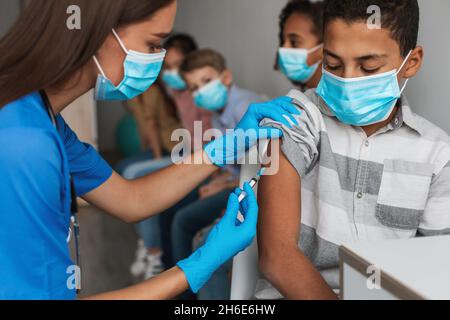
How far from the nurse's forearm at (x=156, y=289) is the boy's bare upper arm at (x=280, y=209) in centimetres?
23

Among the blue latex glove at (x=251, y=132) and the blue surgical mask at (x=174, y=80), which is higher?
the blue latex glove at (x=251, y=132)

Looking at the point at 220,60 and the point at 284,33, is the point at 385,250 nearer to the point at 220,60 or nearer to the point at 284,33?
the point at 284,33

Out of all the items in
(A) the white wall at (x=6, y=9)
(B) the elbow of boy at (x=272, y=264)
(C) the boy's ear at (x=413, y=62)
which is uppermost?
(A) the white wall at (x=6, y=9)

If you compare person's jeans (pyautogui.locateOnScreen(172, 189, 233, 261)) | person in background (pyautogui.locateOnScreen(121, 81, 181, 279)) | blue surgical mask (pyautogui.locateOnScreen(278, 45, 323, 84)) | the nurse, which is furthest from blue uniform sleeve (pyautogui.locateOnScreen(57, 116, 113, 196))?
person in background (pyautogui.locateOnScreen(121, 81, 181, 279))

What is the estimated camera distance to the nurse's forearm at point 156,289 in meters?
1.01

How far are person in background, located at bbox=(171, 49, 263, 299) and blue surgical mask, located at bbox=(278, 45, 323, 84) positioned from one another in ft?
1.60

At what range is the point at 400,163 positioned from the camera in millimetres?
1229

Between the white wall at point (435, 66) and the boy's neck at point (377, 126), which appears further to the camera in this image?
the white wall at point (435, 66)

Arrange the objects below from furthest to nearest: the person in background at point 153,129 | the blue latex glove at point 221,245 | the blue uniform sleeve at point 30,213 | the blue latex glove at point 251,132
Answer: the person in background at point 153,129 → the blue latex glove at point 251,132 → the blue latex glove at point 221,245 → the blue uniform sleeve at point 30,213

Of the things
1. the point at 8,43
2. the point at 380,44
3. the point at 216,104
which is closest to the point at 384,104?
the point at 380,44

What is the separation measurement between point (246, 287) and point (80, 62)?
0.64 metres

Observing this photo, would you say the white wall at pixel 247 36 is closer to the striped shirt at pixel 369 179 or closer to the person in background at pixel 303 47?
the person in background at pixel 303 47

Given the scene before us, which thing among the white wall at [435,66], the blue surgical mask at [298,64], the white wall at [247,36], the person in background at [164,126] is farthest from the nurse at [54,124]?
the person in background at [164,126]

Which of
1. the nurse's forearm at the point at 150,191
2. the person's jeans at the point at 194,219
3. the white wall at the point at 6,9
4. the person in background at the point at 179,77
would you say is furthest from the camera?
the white wall at the point at 6,9
